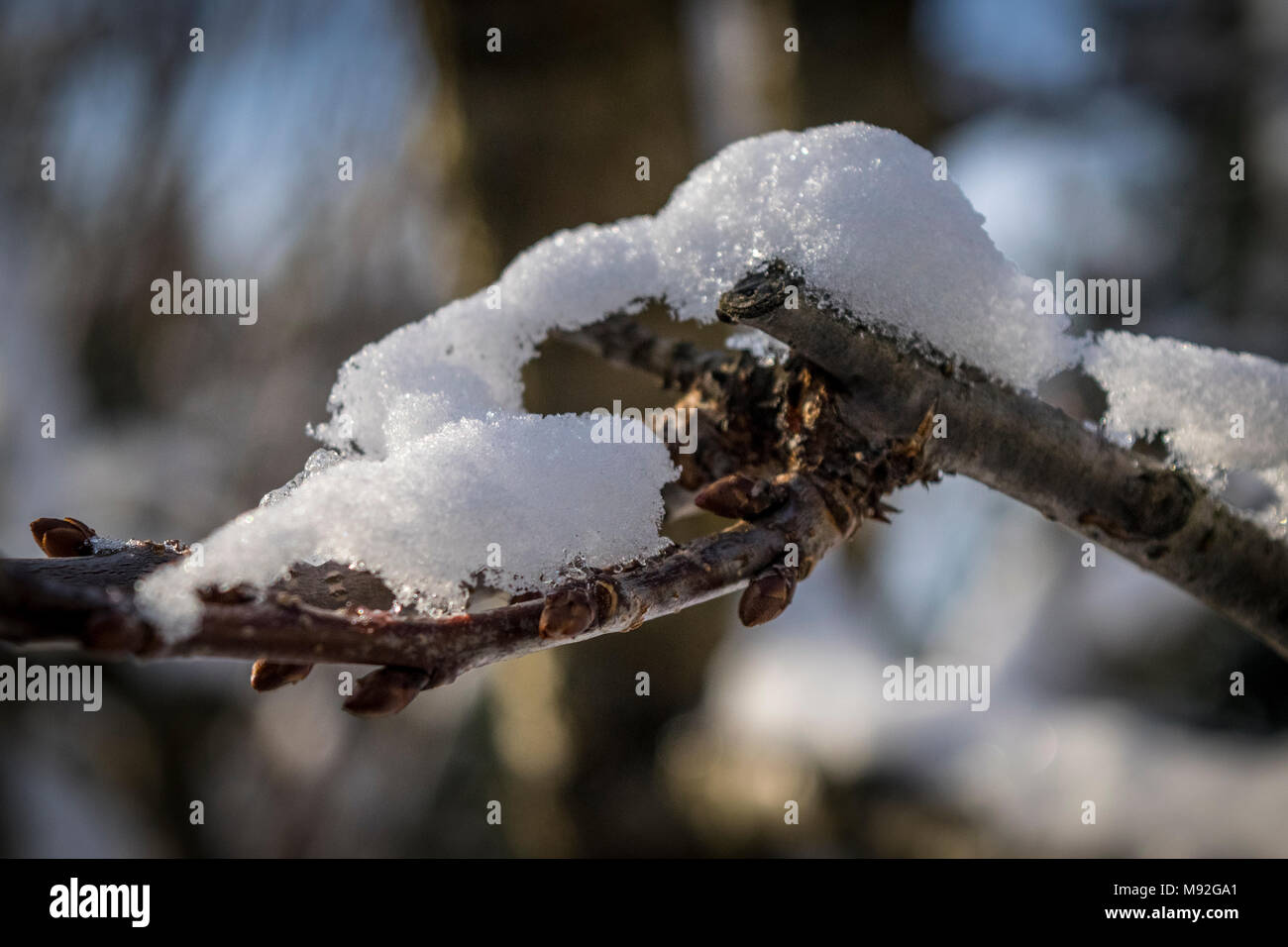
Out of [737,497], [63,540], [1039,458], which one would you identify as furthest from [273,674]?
[1039,458]

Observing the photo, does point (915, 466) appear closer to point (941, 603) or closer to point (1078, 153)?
point (941, 603)

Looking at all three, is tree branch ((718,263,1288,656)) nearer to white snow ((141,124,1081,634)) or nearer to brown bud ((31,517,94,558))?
white snow ((141,124,1081,634))

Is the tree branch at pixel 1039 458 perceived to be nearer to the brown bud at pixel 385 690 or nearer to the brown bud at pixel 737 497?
the brown bud at pixel 737 497

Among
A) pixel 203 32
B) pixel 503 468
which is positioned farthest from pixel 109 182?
pixel 503 468

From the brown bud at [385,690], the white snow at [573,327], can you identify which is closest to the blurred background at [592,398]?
the white snow at [573,327]

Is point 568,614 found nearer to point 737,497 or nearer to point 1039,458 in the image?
point 737,497

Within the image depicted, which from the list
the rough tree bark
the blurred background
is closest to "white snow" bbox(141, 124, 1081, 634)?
the rough tree bark
